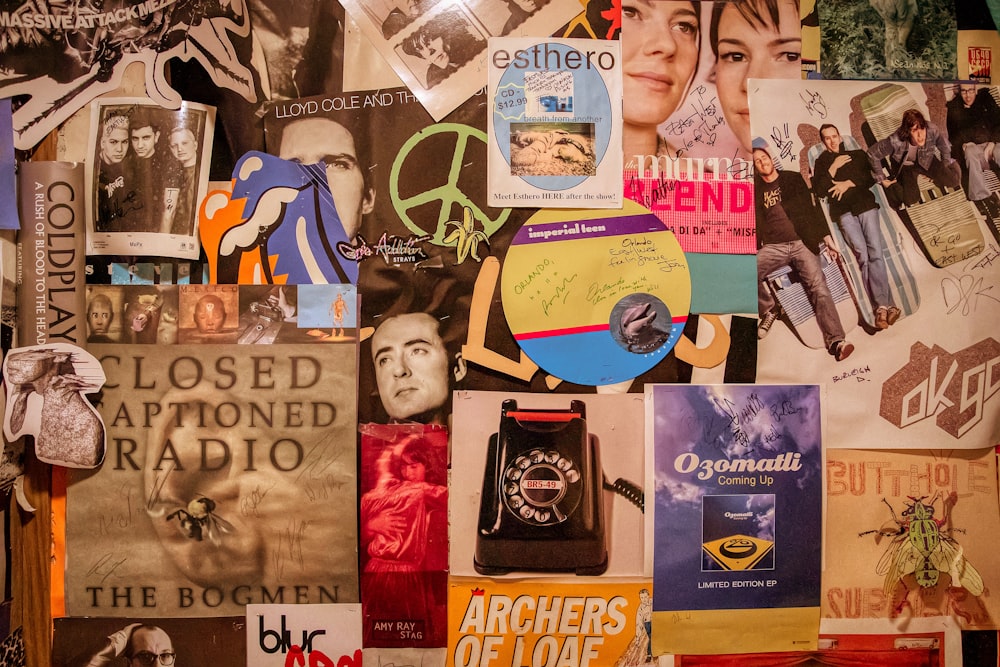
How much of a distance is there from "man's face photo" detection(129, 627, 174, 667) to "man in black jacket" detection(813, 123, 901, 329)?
120 centimetres

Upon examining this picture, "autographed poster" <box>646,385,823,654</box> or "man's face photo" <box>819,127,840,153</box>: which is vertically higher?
"man's face photo" <box>819,127,840,153</box>

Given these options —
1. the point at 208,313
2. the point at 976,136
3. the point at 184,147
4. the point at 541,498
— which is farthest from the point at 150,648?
the point at 976,136

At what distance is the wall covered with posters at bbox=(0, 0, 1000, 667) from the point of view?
0.99 meters

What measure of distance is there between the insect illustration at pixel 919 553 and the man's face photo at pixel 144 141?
1.24m

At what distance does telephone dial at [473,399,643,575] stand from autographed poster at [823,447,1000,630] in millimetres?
383

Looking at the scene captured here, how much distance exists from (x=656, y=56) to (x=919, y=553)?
884 millimetres

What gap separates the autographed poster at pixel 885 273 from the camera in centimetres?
103

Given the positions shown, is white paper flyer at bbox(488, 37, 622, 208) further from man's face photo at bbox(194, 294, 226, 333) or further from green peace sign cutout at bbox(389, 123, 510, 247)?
man's face photo at bbox(194, 294, 226, 333)

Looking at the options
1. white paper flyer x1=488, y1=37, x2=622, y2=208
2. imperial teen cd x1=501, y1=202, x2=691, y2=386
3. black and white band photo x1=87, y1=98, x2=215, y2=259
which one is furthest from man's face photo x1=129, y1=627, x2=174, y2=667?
white paper flyer x1=488, y1=37, x2=622, y2=208

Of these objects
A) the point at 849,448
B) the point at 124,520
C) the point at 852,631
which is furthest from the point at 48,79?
the point at 852,631
